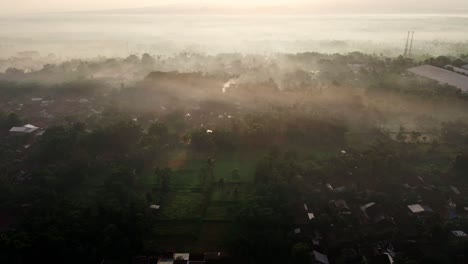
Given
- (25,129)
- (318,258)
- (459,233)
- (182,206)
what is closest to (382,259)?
(318,258)

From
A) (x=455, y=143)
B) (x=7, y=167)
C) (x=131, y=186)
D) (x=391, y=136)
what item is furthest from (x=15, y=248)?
(x=455, y=143)

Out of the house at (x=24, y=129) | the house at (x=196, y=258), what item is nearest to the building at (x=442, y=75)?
the house at (x=196, y=258)

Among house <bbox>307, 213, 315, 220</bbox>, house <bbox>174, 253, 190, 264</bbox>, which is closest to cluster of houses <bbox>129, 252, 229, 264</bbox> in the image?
house <bbox>174, 253, 190, 264</bbox>

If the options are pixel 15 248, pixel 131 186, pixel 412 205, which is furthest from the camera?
pixel 131 186

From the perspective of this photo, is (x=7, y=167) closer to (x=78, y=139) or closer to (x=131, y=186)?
(x=78, y=139)

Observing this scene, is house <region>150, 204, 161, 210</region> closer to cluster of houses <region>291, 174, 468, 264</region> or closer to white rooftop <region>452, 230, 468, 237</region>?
cluster of houses <region>291, 174, 468, 264</region>
